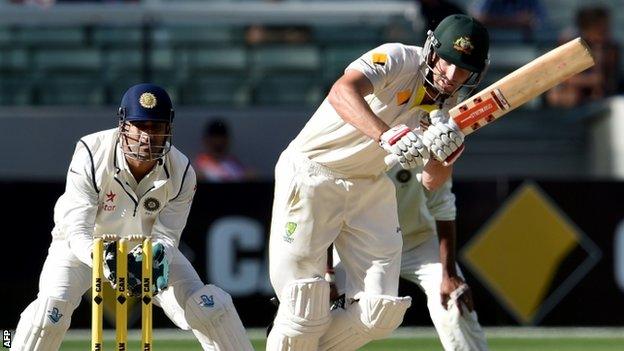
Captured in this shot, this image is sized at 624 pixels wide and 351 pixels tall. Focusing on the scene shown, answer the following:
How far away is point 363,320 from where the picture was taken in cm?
609

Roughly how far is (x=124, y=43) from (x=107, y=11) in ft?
1.38

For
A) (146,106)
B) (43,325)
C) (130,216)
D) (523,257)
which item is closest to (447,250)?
(130,216)

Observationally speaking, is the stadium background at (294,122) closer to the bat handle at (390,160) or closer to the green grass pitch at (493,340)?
the green grass pitch at (493,340)

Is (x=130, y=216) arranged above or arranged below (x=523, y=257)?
above

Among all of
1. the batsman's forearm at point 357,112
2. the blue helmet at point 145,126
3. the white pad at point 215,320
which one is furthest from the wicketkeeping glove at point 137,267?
the batsman's forearm at point 357,112

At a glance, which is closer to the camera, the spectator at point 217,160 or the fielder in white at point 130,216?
the fielder in white at point 130,216

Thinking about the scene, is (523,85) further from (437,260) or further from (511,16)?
(511,16)

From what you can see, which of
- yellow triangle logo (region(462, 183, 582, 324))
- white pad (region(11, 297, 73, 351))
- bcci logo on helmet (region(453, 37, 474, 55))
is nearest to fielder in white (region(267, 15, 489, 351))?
bcci logo on helmet (region(453, 37, 474, 55))

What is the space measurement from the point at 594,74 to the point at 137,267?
7636mm

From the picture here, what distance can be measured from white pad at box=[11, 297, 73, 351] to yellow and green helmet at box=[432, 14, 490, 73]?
186 centimetres

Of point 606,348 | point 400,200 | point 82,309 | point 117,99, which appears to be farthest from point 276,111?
point 400,200

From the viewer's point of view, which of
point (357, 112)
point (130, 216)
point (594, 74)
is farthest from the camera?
point (594, 74)

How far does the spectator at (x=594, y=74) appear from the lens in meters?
12.1

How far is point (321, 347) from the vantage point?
6.25 meters
